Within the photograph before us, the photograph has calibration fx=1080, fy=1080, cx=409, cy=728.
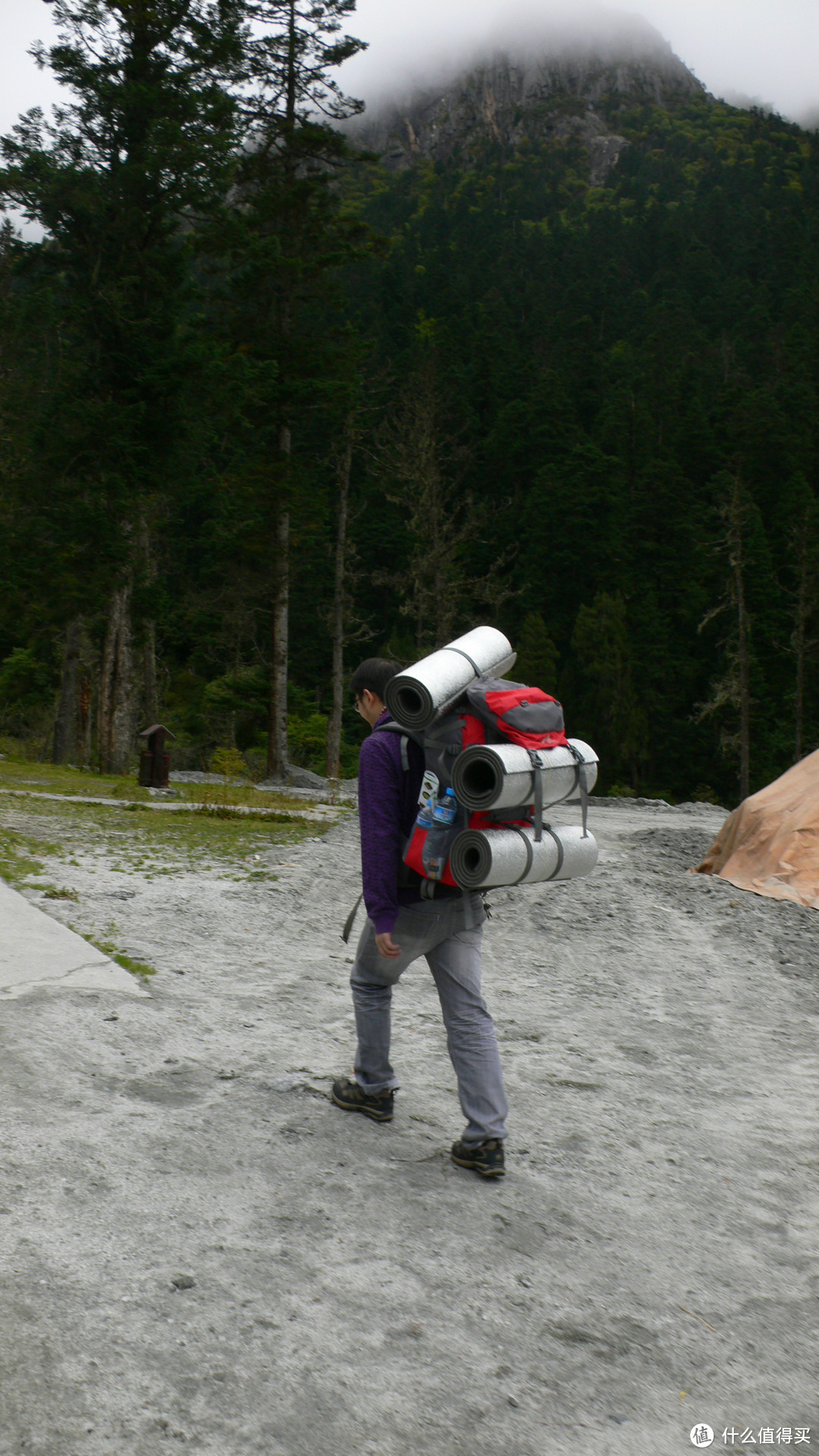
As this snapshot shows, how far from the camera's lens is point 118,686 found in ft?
73.0

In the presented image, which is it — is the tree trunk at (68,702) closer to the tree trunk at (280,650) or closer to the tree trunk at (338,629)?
the tree trunk at (280,650)

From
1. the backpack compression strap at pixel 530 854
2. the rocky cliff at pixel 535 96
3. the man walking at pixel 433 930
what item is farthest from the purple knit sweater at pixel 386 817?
the rocky cliff at pixel 535 96

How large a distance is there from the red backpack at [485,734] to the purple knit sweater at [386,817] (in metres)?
0.10

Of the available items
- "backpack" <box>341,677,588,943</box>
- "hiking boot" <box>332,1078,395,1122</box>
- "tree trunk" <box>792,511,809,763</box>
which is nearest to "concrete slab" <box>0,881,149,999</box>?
"hiking boot" <box>332,1078,395,1122</box>

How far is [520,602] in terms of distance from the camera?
58.9m

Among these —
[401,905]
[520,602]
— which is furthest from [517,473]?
[401,905]

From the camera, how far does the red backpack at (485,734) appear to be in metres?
3.59

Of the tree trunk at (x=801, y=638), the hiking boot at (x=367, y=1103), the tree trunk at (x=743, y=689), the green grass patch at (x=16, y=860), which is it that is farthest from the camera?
the tree trunk at (x=801, y=638)

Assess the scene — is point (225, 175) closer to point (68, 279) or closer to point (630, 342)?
point (68, 279)

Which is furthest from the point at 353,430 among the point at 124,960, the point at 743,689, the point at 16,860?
the point at 124,960

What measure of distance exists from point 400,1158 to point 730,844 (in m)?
8.31

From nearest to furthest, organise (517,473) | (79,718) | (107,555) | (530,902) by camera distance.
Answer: (530,902) → (107,555) → (79,718) → (517,473)

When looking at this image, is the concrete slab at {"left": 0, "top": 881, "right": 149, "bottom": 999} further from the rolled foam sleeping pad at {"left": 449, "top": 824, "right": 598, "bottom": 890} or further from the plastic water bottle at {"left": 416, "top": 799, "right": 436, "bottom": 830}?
the rolled foam sleeping pad at {"left": 449, "top": 824, "right": 598, "bottom": 890}

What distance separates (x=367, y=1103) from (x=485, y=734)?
5.25 ft
